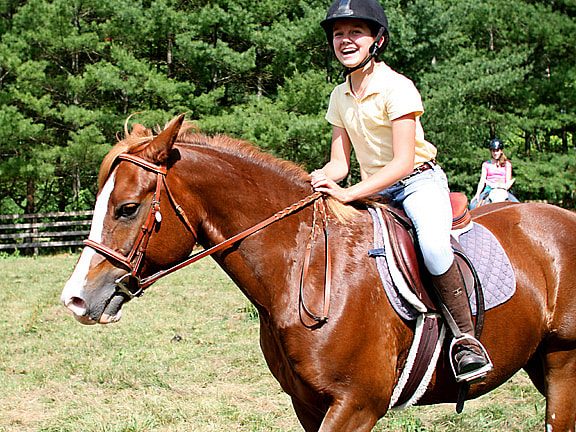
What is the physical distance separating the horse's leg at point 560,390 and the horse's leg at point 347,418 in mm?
1582

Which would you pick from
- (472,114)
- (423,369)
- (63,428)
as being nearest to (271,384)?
(63,428)

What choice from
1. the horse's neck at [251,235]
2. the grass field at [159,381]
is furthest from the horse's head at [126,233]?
the grass field at [159,381]

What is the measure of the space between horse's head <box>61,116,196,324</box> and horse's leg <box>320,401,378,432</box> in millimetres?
1153

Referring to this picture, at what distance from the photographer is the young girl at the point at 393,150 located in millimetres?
2934

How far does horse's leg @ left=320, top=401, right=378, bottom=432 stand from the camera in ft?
8.72

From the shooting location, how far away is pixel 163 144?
2.76m

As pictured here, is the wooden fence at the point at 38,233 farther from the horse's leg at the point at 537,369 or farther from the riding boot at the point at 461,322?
the riding boot at the point at 461,322

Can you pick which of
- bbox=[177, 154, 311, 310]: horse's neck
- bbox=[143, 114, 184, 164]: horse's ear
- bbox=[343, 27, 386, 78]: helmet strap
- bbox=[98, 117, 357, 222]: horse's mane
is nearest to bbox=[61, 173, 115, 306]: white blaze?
bbox=[143, 114, 184, 164]: horse's ear

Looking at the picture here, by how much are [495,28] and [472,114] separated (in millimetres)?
6331

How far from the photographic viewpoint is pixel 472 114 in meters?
25.8

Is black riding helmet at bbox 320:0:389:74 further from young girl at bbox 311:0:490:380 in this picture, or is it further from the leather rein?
the leather rein

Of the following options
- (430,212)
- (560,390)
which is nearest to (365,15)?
(430,212)

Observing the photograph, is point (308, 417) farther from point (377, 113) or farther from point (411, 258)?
point (377, 113)

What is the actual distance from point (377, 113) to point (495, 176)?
290 inches
